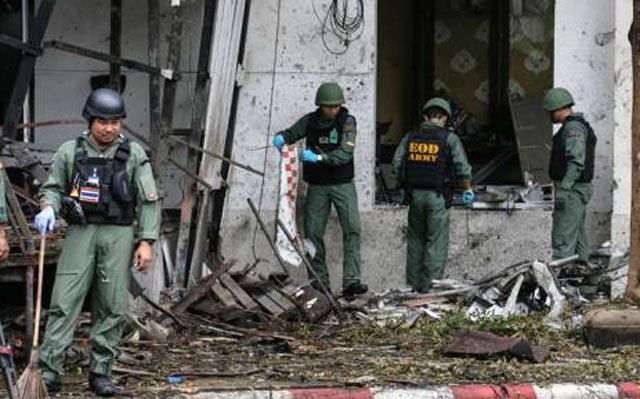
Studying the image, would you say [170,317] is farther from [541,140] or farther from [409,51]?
[409,51]

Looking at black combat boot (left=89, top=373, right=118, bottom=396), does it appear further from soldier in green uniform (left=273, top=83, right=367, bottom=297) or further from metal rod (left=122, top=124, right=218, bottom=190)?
soldier in green uniform (left=273, top=83, right=367, bottom=297)

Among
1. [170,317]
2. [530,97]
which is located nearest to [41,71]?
[170,317]

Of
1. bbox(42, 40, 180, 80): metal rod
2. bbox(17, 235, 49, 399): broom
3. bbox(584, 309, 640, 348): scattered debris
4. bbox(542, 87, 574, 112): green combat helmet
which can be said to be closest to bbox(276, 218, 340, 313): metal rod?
bbox(42, 40, 180, 80): metal rod

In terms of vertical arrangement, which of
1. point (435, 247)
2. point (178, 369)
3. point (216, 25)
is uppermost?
point (216, 25)

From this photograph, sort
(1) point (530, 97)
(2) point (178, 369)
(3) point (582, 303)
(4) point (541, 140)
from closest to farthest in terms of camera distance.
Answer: (2) point (178, 369) → (3) point (582, 303) → (4) point (541, 140) → (1) point (530, 97)

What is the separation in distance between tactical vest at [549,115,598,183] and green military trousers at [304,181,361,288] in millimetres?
1950

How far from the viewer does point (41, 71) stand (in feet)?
44.7

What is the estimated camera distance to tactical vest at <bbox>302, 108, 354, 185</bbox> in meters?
13.0

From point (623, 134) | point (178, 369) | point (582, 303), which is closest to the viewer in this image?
point (178, 369)

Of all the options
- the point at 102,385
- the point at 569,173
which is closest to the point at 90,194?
the point at 102,385

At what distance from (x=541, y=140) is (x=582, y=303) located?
3618 millimetres

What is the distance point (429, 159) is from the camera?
13.0 m

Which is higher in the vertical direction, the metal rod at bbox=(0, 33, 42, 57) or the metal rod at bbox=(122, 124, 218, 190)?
the metal rod at bbox=(0, 33, 42, 57)

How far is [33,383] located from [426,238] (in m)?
5.77
